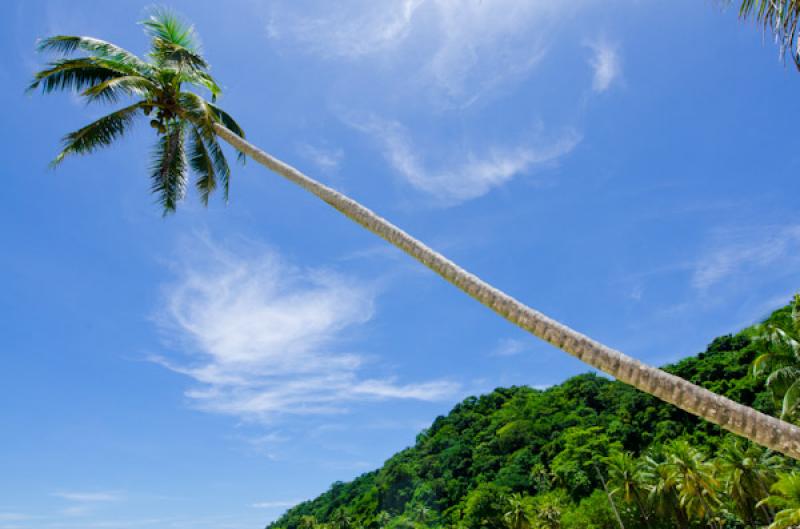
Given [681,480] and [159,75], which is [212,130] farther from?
[681,480]

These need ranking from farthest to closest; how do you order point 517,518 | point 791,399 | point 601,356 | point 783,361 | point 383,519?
1. point 383,519
2. point 517,518
3. point 783,361
4. point 791,399
5. point 601,356

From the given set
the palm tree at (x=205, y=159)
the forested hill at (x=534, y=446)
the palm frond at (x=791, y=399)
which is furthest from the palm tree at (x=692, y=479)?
the palm tree at (x=205, y=159)

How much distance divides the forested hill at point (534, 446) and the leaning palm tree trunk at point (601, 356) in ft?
139

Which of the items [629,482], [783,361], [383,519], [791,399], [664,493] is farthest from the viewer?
[383,519]

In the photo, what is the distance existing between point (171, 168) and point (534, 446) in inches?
→ 2433

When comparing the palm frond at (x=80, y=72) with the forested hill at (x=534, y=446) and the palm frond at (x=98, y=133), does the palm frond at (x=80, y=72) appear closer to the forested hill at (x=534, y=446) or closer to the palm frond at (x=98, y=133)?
the palm frond at (x=98, y=133)

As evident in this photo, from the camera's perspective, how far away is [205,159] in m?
14.2

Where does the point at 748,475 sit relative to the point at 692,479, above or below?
below

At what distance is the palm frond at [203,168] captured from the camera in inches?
551

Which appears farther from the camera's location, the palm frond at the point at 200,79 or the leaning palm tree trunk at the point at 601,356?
the palm frond at the point at 200,79

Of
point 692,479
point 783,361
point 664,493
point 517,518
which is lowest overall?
point 664,493

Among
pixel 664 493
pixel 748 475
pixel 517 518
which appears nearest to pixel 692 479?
pixel 748 475

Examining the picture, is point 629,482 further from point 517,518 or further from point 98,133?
point 98,133

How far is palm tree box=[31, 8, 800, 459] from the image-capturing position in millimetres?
4309
